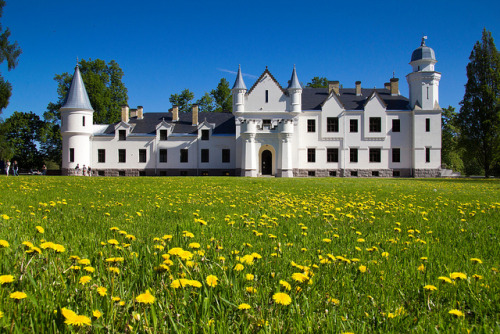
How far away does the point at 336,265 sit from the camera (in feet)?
9.57

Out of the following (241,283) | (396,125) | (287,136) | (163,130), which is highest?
(396,125)

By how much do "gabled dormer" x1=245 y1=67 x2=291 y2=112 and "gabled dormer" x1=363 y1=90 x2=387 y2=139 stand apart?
9.95 meters

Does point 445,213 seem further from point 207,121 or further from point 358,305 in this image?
point 207,121

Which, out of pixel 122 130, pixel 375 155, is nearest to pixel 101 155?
pixel 122 130

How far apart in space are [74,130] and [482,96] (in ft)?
175

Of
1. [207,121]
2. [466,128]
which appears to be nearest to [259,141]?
[207,121]

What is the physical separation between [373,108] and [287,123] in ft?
39.1

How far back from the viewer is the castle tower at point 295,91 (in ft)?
134

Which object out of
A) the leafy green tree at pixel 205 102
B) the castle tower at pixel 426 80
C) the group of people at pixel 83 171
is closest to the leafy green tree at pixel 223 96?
the leafy green tree at pixel 205 102

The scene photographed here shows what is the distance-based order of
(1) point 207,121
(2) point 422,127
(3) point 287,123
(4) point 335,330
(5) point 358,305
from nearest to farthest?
1. (4) point 335,330
2. (5) point 358,305
3. (3) point 287,123
4. (2) point 422,127
5. (1) point 207,121

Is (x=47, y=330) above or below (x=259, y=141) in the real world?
below

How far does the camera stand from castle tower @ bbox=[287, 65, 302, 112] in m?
40.8

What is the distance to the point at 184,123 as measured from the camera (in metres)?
47.0

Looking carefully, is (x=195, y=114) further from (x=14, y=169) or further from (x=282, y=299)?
(x=282, y=299)
